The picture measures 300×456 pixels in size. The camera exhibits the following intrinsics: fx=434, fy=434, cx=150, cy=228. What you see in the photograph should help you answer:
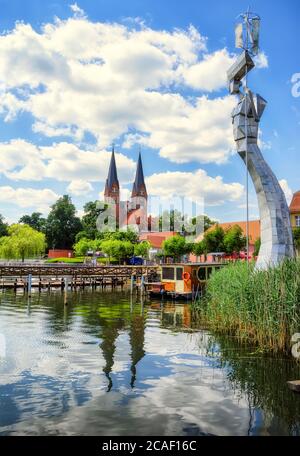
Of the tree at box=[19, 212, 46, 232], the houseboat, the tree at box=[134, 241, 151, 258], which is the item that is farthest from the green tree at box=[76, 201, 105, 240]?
the houseboat

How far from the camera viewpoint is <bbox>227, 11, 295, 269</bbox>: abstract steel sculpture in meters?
17.3

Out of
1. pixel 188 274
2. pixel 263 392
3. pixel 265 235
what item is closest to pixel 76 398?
pixel 263 392

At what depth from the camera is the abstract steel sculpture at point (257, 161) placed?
56.9 feet

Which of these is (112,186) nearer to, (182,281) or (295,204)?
(295,204)

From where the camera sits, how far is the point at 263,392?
29.1 feet

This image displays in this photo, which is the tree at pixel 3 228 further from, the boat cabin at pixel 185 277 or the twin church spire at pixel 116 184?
the boat cabin at pixel 185 277

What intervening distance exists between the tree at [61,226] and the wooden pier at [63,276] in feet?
152

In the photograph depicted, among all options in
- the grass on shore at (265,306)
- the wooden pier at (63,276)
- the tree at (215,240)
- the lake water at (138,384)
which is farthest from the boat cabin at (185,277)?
the tree at (215,240)

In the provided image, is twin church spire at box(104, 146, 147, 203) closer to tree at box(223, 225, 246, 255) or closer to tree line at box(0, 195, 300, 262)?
tree line at box(0, 195, 300, 262)

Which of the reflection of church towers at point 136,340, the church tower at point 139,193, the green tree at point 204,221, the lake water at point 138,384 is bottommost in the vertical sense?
the reflection of church towers at point 136,340

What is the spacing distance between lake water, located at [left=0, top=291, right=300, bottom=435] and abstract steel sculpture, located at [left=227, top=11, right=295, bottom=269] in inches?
178

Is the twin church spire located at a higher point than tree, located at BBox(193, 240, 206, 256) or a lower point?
higher

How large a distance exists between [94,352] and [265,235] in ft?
29.1
